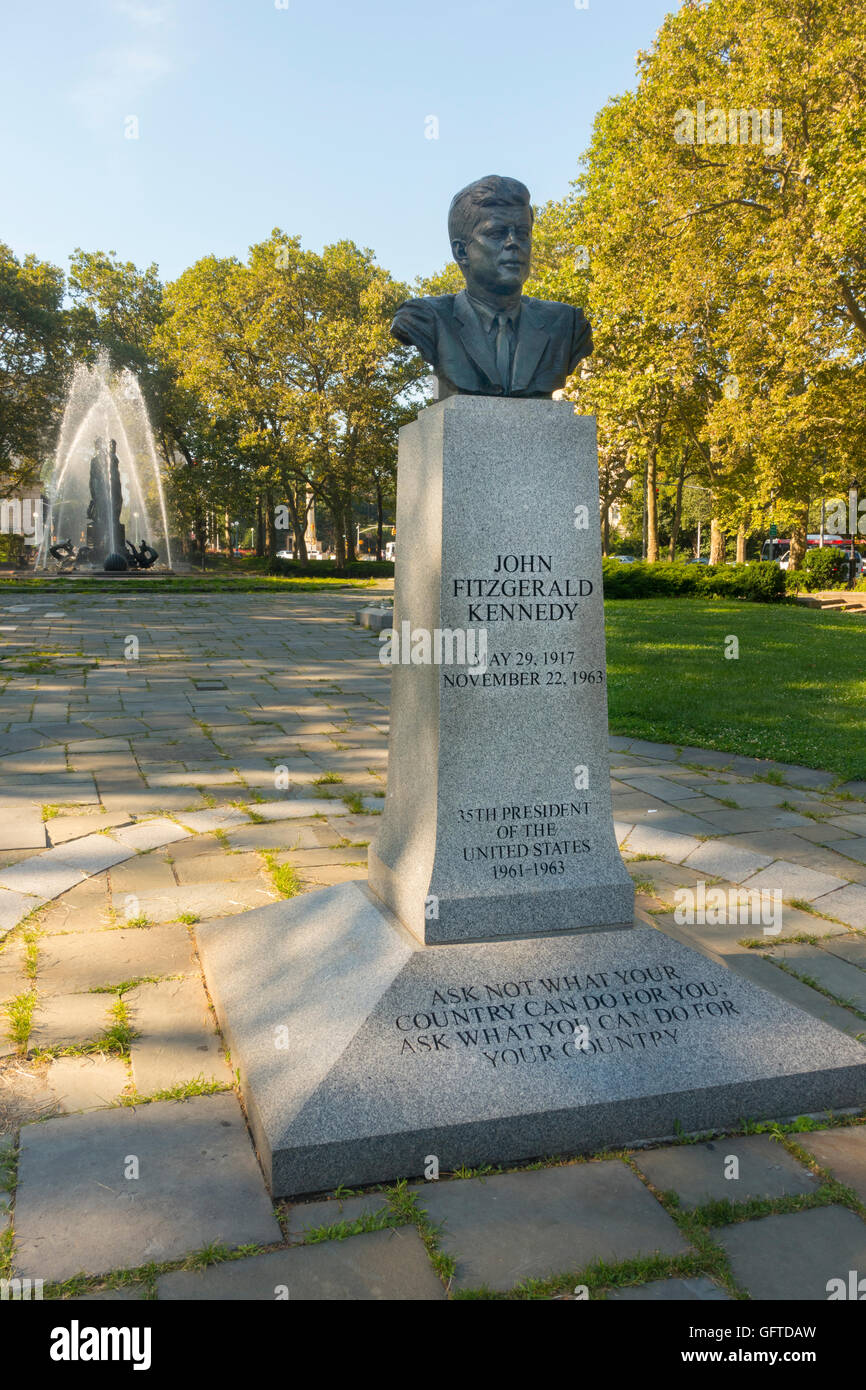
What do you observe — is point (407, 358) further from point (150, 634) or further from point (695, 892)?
point (695, 892)

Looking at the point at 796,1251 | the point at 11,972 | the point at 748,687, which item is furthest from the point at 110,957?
the point at 748,687

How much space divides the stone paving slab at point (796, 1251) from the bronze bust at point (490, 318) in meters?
2.71

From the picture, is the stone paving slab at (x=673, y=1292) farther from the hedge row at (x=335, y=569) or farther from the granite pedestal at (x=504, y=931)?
the hedge row at (x=335, y=569)

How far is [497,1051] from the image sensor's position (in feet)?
9.59

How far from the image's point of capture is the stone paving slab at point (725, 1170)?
253 centimetres

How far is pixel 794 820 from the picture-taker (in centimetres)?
586

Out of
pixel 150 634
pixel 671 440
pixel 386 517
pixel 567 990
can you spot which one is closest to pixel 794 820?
pixel 567 990

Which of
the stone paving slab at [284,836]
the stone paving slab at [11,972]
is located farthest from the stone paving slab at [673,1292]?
the stone paving slab at [284,836]

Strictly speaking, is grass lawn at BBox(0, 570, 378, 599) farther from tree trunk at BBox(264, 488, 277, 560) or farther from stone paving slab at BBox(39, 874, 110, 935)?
stone paving slab at BBox(39, 874, 110, 935)

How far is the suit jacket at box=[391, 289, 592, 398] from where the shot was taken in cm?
345

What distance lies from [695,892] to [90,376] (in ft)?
138

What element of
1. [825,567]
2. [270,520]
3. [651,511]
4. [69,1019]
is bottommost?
[69,1019]

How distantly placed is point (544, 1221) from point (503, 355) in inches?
109

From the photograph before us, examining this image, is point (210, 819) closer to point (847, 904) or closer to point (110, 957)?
point (110, 957)
